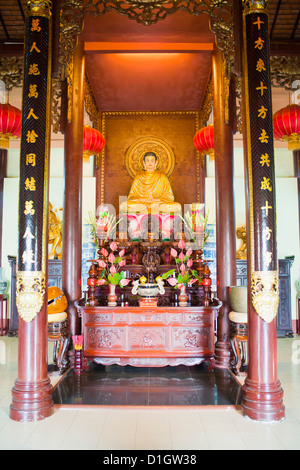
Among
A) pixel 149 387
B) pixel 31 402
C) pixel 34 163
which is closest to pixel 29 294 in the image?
pixel 31 402

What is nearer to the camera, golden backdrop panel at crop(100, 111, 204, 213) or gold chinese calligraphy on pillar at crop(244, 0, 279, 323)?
gold chinese calligraphy on pillar at crop(244, 0, 279, 323)

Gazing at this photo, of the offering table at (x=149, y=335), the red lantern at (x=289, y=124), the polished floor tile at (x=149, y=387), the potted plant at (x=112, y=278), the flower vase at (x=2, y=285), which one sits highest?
the red lantern at (x=289, y=124)

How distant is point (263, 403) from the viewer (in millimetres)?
2807

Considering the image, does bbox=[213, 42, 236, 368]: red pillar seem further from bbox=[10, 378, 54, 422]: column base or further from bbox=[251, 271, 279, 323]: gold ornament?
bbox=[10, 378, 54, 422]: column base

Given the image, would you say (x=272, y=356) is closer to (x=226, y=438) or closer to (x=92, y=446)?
(x=226, y=438)

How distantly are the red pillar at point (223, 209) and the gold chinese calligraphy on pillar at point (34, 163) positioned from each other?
7.39 feet

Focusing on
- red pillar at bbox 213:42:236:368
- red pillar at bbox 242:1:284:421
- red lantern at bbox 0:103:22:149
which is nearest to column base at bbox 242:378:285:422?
red pillar at bbox 242:1:284:421

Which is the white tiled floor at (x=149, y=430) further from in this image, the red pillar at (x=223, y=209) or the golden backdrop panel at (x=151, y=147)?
the golden backdrop panel at (x=151, y=147)

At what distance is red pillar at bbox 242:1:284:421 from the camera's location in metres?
2.89

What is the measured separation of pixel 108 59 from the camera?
215 inches

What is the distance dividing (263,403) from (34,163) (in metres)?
2.57

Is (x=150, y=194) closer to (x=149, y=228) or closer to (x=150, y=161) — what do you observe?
(x=150, y=161)

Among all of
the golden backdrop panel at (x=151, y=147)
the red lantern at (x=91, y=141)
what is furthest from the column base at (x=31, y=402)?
the golden backdrop panel at (x=151, y=147)

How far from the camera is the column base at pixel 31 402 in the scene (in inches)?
109
